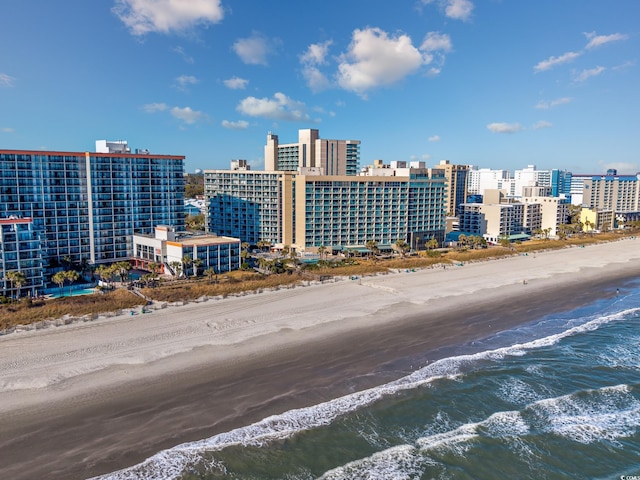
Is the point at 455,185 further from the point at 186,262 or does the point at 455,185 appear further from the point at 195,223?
the point at 186,262

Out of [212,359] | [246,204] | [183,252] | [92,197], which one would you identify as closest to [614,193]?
[246,204]

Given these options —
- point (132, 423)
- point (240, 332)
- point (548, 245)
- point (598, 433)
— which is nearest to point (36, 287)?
point (240, 332)

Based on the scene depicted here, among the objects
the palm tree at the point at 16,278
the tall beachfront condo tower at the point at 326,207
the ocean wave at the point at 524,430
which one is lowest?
the ocean wave at the point at 524,430

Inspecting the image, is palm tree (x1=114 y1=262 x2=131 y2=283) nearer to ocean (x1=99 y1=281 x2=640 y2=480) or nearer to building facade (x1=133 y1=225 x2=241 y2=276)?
building facade (x1=133 y1=225 x2=241 y2=276)

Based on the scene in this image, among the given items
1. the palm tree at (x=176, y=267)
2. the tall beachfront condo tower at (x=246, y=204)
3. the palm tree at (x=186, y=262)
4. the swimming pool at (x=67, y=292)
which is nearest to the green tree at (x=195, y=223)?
the tall beachfront condo tower at (x=246, y=204)

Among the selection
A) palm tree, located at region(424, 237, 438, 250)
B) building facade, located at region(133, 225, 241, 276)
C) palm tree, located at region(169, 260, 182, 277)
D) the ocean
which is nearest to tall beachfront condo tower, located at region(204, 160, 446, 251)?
palm tree, located at region(424, 237, 438, 250)

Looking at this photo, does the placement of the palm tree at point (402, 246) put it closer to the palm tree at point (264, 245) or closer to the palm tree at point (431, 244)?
the palm tree at point (431, 244)

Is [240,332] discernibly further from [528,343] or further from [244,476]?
[528,343]
